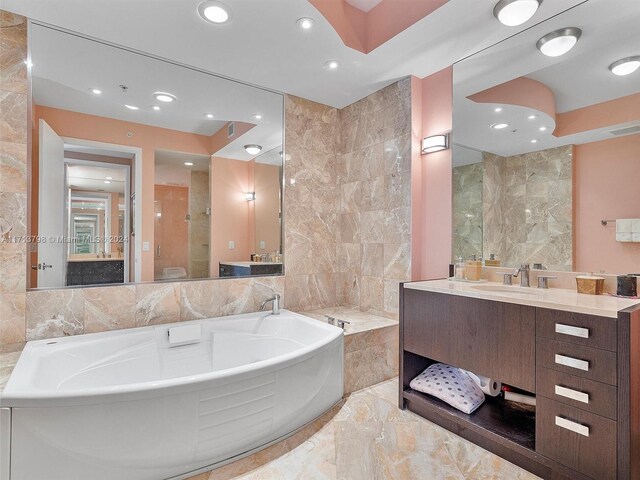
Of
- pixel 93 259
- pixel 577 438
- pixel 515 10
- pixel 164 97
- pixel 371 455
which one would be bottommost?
pixel 371 455

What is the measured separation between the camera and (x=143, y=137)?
2533 millimetres

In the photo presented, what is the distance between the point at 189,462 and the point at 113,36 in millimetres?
2594

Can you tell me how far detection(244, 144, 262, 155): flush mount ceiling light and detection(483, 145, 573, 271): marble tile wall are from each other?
187 centimetres

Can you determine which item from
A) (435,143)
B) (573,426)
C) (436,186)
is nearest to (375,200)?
(436,186)

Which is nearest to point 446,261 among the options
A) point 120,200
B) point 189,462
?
point 189,462

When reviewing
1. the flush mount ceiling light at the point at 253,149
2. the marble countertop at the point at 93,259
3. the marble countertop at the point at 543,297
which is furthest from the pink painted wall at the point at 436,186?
the marble countertop at the point at 93,259

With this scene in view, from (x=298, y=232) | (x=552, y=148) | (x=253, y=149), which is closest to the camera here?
(x=552, y=148)

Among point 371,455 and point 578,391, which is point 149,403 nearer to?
point 371,455

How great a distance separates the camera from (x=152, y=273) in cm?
252

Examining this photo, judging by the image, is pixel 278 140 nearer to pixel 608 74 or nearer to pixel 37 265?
pixel 37 265

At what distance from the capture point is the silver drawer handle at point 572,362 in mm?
1476

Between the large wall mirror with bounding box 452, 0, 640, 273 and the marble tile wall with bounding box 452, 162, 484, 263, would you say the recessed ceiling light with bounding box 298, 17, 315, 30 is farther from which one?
the marble tile wall with bounding box 452, 162, 484, 263

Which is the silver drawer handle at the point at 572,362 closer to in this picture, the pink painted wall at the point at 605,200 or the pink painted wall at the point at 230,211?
the pink painted wall at the point at 605,200

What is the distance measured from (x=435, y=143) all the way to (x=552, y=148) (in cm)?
81
